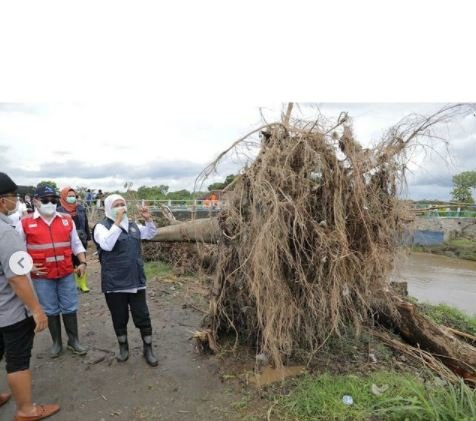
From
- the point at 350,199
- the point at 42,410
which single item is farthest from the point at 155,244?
the point at 350,199

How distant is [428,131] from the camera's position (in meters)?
2.88

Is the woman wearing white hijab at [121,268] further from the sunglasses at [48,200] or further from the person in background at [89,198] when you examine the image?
the person in background at [89,198]

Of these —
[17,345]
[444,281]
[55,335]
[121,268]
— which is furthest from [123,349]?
[444,281]

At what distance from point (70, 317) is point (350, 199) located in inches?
127

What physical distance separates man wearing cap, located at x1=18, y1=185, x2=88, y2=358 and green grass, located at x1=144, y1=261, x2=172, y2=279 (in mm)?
3312

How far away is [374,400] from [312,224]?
1.56m

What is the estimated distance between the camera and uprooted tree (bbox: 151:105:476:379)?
2.71 metres

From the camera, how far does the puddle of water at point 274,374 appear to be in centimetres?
290

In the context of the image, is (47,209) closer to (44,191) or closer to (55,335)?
(44,191)

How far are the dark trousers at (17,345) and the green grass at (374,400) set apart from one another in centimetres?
206

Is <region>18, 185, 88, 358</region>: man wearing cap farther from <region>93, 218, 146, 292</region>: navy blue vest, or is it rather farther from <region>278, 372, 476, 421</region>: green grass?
<region>278, 372, 476, 421</region>: green grass

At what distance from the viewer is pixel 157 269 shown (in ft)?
23.6

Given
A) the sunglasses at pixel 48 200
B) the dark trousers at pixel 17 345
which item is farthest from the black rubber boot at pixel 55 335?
the sunglasses at pixel 48 200

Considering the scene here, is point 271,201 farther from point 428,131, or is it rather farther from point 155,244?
point 155,244
